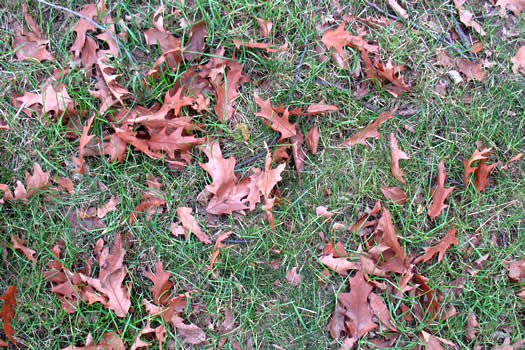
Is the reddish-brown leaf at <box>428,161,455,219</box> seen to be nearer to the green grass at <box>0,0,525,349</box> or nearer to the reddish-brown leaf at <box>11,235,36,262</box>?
the green grass at <box>0,0,525,349</box>

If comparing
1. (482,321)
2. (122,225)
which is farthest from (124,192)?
(482,321)

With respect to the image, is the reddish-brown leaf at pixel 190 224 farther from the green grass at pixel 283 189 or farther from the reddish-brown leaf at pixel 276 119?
the reddish-brown leaf at pixel 276 119

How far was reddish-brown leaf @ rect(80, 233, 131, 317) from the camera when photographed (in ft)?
8.47

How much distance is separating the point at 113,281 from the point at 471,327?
212 centimetres

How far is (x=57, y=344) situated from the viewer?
8.64 ft

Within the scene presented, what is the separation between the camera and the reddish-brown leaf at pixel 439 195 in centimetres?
→ 274

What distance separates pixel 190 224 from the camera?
2.71 metres

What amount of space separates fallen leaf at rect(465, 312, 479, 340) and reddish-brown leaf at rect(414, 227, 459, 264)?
39 cm

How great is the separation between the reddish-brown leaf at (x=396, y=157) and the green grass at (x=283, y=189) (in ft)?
0.13

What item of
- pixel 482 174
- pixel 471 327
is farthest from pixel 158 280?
pixel 482 174

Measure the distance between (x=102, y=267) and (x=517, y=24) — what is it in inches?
120

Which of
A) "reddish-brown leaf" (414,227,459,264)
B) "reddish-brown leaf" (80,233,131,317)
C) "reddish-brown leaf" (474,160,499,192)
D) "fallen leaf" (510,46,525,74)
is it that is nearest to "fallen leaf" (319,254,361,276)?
"reddish-brown leaf" (414,227,459,264)

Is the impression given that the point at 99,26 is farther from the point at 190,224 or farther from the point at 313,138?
the point at 313,138

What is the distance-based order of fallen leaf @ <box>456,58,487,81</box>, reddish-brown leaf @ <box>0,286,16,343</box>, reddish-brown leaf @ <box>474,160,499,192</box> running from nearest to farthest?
reddish-brown leaf @ <box>0,286,16,343</box> < reddish-brown leaf @ <box>474,160,499,192</box> < fallen leaf @ <box>456,58,487,81</box>
